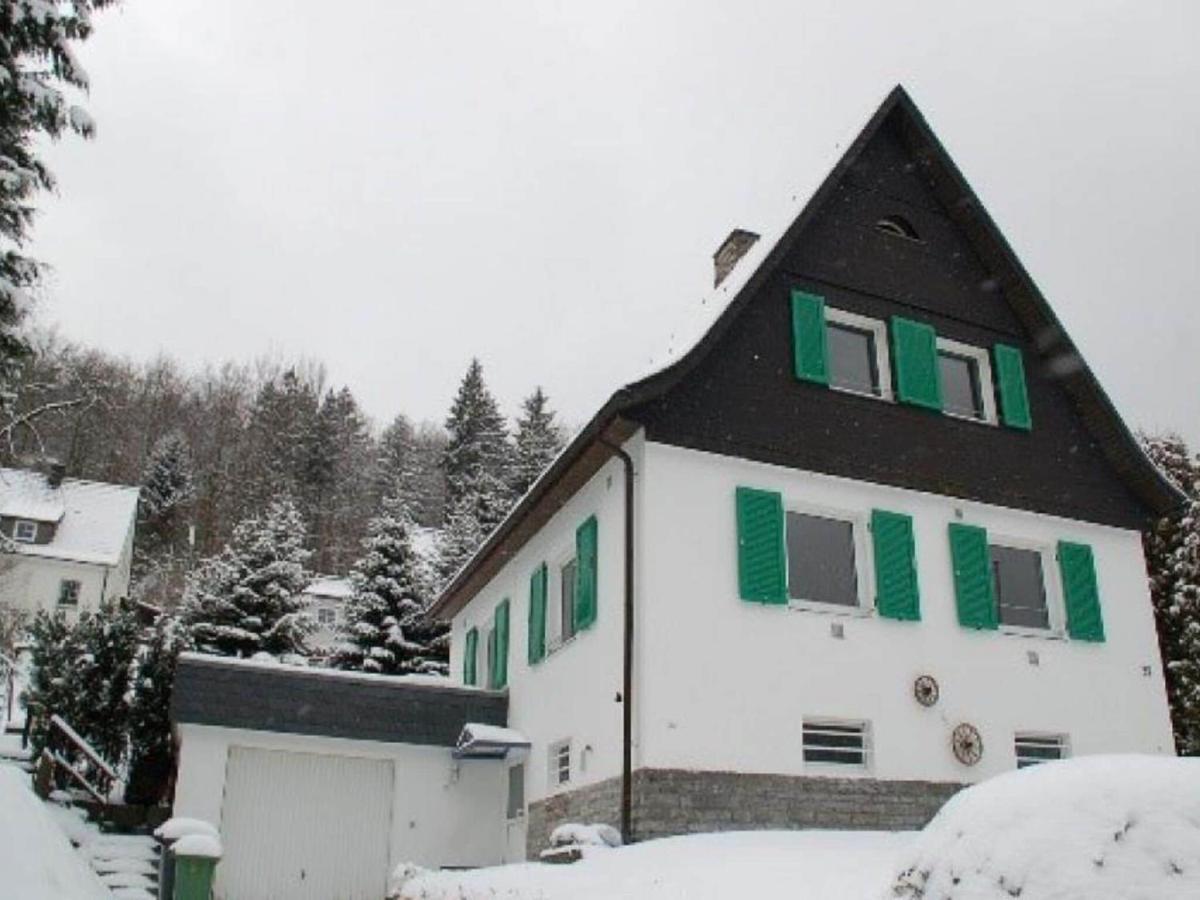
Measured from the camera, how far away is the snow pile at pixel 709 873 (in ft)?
23.0

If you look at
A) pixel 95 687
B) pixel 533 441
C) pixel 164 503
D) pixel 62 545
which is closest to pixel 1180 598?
pixel 95 687

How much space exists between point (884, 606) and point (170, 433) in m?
51.0

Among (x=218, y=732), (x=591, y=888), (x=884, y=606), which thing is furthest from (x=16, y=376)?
(x=884, y=606)

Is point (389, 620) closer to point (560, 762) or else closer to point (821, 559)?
point (560, 762)

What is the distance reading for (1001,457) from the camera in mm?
14297

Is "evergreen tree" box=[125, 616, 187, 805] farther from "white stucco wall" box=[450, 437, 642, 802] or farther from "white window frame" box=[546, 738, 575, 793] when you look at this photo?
"white window frame" box=[546, 738, 575, 793]

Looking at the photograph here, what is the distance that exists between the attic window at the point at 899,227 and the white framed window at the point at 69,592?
3854 centimetres

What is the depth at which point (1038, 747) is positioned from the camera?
43.5 feet

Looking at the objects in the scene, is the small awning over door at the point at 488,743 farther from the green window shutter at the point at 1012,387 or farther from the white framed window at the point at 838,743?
the green window shutter at the point at 1012,387

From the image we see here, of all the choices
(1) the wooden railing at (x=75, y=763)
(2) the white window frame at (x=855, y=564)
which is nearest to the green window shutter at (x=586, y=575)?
(2) the white window frame at (x=855, y=564)

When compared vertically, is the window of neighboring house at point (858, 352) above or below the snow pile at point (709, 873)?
above

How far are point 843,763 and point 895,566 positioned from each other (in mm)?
2347

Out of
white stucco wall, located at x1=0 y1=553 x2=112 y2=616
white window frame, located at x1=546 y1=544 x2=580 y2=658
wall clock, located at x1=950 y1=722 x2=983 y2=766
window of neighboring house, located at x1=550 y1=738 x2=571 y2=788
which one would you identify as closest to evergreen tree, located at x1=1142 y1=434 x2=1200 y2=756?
wall clock, located at x1=950 y1=722 x2=983 y2=766

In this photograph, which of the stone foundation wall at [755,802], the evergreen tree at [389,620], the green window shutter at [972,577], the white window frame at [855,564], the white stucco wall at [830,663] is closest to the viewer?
the stone foundation wall at [755,802]
